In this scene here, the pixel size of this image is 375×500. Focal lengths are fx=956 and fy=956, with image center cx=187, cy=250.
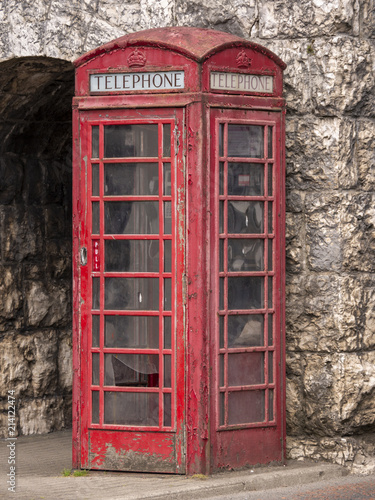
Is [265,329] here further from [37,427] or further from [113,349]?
[37,427]

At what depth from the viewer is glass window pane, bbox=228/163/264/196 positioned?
6105 millimetres

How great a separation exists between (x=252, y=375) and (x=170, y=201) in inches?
49.2

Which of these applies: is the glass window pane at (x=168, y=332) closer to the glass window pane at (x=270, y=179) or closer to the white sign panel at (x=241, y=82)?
the glass window pane at (x=270, y=179)

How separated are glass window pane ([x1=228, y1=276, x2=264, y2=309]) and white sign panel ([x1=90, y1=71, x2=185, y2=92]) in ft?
4.24

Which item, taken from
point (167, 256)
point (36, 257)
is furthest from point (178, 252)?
point (36, 257)

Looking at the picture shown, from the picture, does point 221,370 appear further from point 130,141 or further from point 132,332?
point 130,141

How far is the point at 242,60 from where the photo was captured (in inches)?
239

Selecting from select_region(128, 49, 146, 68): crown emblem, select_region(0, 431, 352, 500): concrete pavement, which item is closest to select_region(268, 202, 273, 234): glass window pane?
select_region(128, 49, 146, 68): crown emblem

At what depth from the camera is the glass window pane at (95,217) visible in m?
6.16

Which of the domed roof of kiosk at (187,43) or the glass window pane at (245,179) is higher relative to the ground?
the domed roof of kiosk at (187,43)

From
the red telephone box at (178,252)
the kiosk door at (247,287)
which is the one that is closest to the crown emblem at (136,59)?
the red telephone box at (178,252)

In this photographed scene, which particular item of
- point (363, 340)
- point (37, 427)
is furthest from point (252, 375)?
point (37, 427)

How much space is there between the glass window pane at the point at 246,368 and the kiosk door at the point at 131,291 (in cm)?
34

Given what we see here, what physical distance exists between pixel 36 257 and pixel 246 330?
2369mm
